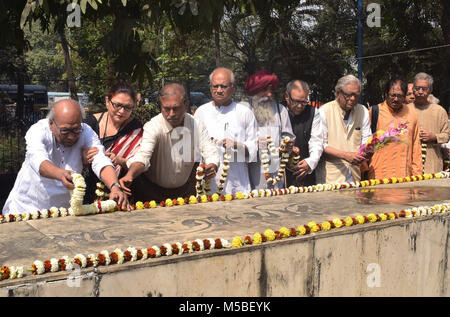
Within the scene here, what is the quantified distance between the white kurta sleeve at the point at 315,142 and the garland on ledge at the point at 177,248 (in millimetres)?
1187

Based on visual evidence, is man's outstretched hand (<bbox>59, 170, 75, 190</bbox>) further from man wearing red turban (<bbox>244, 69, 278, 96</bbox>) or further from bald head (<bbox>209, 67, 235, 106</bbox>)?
man wearing red turban (<bbox>244, 69, 278, 96</bbox>)

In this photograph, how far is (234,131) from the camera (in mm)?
4090

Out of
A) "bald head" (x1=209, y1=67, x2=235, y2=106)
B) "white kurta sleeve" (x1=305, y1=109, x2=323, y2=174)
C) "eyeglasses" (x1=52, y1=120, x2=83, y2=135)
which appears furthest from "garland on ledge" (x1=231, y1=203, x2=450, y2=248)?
"bald head" (x1=209, y1=67, x2=235, y2=106)

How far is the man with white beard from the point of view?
13.9 ft

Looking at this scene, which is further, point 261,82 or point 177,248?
point 261,82

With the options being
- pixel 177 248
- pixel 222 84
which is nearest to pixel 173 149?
pixel 222 84

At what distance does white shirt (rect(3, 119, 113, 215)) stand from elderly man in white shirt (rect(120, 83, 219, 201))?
0.35 metres

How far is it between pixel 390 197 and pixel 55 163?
7.41 ft

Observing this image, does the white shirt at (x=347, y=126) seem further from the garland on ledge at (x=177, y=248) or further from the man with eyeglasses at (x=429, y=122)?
the garland on ledge at (x=177, y=248)

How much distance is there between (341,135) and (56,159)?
7.56 feet

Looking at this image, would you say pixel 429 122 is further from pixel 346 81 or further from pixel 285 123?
pixel 285 123

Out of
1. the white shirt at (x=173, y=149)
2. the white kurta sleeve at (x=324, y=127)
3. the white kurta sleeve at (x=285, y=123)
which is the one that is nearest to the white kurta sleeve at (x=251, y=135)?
the white kurta sleeve at (x=285, y=123)

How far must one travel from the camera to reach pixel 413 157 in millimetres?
4871
